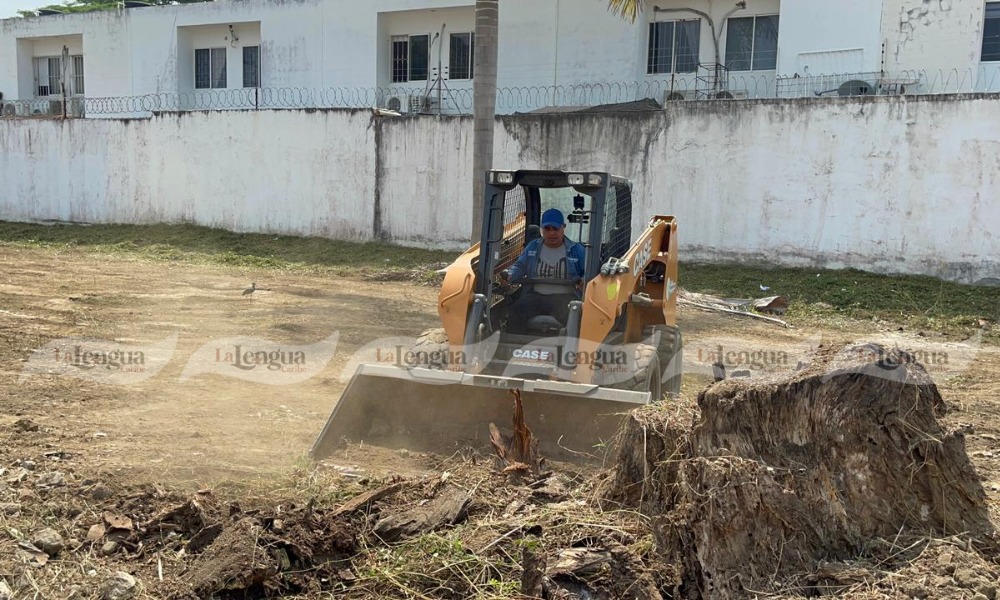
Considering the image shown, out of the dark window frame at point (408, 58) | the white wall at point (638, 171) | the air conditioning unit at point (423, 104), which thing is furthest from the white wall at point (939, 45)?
the dark window frame at point (408, 58)

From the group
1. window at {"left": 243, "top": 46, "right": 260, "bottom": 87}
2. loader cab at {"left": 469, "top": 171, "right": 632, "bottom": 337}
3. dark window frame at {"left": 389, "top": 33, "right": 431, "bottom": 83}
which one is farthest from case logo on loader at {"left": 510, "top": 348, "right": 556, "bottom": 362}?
window at {"left": 243, "top": 46, "right": 260, "bottom": 87}

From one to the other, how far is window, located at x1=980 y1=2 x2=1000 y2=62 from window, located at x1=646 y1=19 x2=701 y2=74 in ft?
20.3

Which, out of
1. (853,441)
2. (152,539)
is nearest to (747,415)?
(853,441)

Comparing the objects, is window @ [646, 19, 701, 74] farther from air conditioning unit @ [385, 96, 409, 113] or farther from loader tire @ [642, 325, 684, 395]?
loader tire @ [642, 325, 684, 395]

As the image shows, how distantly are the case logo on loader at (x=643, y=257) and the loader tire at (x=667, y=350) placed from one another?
25.4 inches

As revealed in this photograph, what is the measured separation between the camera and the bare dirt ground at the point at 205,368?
620cm

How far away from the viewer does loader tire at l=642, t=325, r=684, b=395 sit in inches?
320

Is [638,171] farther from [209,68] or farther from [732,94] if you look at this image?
[209,68]

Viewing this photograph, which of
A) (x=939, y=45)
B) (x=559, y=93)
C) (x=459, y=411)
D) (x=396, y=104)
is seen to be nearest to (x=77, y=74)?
(x=396, y=104)

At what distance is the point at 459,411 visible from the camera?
713cm

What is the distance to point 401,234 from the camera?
20.4 metres

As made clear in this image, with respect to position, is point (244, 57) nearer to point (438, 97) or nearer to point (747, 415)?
point (438, 97)

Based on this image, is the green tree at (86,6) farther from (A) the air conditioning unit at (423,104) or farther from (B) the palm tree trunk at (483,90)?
(B) the palm tree trunk at (483,90)

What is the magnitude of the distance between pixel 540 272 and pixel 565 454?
1.86 meters
